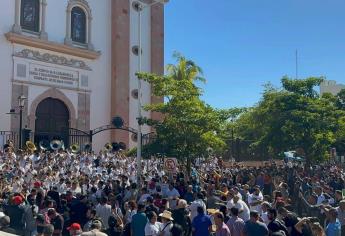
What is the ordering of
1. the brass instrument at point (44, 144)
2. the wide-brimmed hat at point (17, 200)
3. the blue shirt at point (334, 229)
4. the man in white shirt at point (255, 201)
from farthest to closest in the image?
the brass instrument at point (44, 144), the man in white shirt at point (255, 201), the wide-brimmed hat at point (17, 200), the blue shirt at point (334, 229)

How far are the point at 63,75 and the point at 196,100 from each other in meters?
12.9

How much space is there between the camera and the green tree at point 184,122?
63.7 ft

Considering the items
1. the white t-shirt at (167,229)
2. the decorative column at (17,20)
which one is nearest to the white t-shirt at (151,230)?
the white t-shirt at (167,229)

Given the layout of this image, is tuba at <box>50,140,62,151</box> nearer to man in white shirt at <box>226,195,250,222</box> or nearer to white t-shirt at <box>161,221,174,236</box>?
man in white shirt at <box>226,195,250,222</box>

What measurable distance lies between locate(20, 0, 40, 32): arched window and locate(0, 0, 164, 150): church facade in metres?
0.06

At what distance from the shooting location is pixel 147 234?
9.24m

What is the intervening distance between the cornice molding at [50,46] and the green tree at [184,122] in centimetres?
1050

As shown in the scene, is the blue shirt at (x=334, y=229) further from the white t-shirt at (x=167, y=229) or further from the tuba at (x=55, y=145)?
the tuba at (x=55, y=145)

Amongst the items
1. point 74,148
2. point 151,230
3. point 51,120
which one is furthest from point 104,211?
point 51,120

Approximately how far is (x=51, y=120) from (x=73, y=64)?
155 inches

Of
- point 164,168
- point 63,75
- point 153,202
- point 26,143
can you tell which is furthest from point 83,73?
point 153,202

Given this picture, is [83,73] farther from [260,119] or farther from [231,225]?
[231,225]

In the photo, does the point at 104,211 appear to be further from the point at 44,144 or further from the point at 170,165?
the point at 44,144

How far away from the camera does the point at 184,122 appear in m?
19.4
